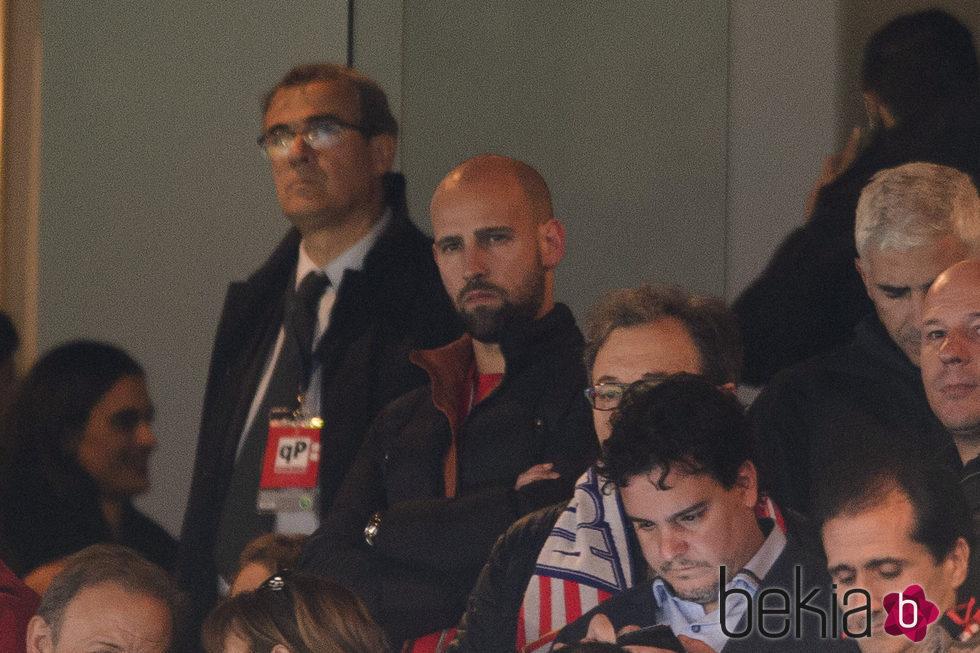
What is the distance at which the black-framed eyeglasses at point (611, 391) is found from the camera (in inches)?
98.9

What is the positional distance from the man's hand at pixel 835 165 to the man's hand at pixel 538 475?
0.80 metres

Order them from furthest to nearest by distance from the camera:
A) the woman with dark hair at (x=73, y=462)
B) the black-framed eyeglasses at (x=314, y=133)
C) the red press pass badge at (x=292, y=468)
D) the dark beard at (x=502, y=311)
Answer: the woman with dark hair at (x=73, y=462) < the black-framed eyeglasses at (x=314, y=133) < the red press pass badge at (x=292, y=468) < the dark beard at (x=502, y=311)

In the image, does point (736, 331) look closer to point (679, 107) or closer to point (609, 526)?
point (609, 526)

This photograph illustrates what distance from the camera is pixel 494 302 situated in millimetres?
2906

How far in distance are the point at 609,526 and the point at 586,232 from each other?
1163mm

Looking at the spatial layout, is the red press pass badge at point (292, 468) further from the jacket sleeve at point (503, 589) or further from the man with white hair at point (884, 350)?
the man with white hair at point (884, 350)

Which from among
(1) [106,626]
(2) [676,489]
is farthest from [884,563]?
(1) [106,626]

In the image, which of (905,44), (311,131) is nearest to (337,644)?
(311,131)

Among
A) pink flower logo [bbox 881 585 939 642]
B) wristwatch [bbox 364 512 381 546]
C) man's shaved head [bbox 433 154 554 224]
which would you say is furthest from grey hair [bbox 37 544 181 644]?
pink flower logo [bbox 881 585 939 642]

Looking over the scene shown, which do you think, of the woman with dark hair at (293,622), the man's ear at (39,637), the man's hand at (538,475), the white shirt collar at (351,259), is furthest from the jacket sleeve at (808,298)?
the man's ear at (39,637)

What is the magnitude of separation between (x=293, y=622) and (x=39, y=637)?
67 centimetres

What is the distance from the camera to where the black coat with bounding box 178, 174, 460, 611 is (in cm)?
317

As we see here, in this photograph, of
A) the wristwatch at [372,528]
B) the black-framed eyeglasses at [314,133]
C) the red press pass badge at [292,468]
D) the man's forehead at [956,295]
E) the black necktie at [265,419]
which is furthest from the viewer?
the black-framed eyeglasses at [314,133]

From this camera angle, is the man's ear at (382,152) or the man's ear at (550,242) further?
the man's ear at (382,152)
